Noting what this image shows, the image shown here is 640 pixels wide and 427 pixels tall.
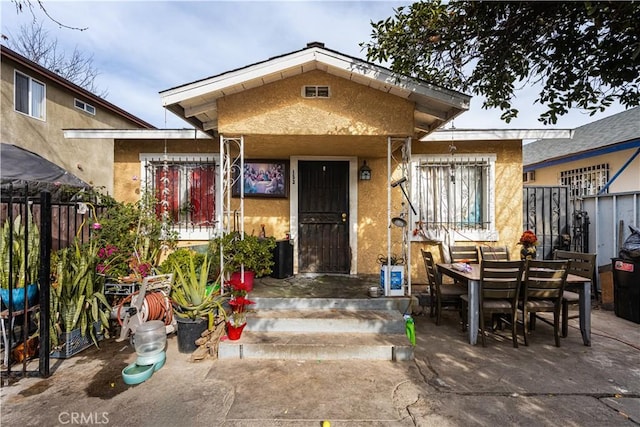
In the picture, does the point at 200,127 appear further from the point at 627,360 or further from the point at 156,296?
the point at 627,360

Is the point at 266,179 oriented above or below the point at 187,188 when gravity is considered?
above

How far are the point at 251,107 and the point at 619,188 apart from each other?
1209cm

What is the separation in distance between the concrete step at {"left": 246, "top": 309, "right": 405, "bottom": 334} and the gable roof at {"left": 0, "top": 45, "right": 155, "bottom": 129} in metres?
9.24

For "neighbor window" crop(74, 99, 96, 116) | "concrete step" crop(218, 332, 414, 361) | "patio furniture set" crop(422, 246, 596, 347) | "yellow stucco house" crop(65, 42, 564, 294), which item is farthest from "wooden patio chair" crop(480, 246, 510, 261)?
"neighbor window" crop(74, 99, 96, 116)

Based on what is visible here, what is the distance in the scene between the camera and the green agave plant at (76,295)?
3.67m

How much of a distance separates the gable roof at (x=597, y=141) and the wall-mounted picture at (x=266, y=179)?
26.2 ft

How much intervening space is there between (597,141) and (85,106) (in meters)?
17.8

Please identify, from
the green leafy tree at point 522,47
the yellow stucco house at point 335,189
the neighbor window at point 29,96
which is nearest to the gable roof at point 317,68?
the green leafy tree at point 522,47

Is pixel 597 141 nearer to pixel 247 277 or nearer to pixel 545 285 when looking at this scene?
pixel 545 285

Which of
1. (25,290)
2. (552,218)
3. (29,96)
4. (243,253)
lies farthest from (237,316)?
(29,96)

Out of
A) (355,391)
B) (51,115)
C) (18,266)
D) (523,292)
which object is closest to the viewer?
(355,391)

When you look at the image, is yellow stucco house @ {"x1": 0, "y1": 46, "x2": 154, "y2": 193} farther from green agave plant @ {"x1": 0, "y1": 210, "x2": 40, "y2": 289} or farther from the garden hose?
the garden hose

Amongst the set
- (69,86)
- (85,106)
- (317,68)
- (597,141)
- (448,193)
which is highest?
(69,86)

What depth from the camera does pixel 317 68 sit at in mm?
4543
